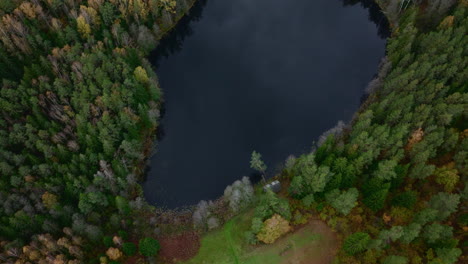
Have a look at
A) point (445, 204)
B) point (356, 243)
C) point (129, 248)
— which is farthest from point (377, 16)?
point (129, 248)

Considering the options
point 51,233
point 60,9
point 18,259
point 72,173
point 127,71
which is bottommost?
point 18,259

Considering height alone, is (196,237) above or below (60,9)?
below

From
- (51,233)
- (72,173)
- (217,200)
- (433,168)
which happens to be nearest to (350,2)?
(433,168)

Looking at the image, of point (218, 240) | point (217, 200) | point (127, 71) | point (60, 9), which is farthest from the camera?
point (60, 9)

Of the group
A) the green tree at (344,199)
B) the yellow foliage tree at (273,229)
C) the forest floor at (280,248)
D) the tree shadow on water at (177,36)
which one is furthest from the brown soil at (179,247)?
the tree shadow on water at (177,36)

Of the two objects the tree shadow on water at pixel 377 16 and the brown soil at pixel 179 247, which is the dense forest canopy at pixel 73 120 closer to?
the brown soil at pixel 179 247

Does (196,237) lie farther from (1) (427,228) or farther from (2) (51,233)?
(1) (427,228)
